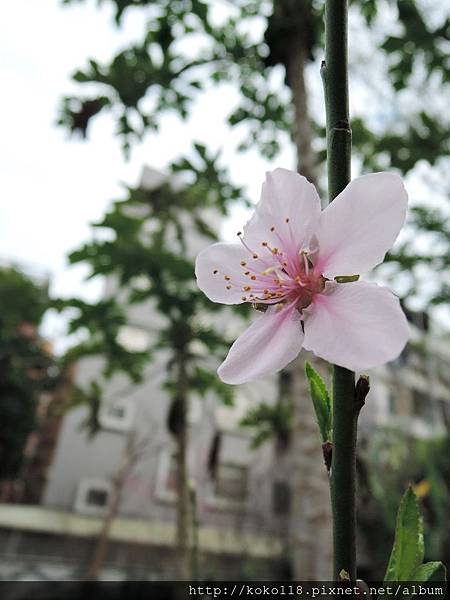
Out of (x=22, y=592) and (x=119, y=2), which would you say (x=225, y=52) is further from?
(x=22, y=592)

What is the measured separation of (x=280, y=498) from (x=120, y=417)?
304 cm

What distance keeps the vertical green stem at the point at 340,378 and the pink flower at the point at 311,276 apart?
1cm

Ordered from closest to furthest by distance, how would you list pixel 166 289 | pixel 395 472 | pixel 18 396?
1. pixel 166 289
2. pixel 395 472
3. pixel 18 396

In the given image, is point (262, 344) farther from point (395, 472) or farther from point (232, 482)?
point (232, 482)

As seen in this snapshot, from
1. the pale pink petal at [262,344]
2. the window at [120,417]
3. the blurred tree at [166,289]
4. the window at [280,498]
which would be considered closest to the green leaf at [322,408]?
the pale pink petal at [262,344]

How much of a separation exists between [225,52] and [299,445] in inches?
84.1

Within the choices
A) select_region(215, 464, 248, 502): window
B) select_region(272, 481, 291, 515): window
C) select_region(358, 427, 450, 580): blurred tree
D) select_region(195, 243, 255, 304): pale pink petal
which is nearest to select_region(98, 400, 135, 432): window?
select_region(215, 464, 248, 502): window

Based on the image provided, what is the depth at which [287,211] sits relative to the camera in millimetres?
417

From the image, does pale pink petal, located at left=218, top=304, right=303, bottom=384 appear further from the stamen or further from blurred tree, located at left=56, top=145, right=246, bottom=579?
blurred tree, located at left=56, top=145, right=246, bottom=579

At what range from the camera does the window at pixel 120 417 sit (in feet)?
27.3

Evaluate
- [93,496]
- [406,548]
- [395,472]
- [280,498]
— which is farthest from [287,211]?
[93,496]

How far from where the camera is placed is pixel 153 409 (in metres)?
8.77

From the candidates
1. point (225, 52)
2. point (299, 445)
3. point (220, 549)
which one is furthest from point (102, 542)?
point (225, 52)

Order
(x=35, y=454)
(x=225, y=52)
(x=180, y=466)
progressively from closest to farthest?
(x=180, y=466)
(x=225, y=52)
(x=35, y=454)
